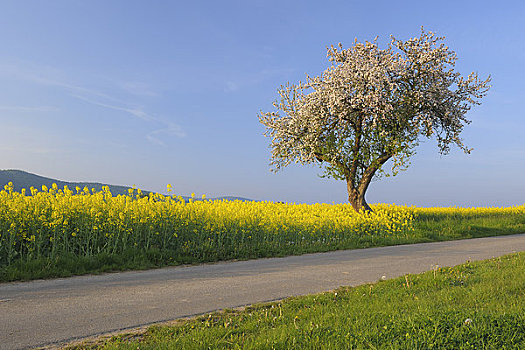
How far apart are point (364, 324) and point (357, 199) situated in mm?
21217

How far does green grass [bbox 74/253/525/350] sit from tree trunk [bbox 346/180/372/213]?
728 inches

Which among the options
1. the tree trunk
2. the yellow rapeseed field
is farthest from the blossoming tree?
the yellow rapeseed field

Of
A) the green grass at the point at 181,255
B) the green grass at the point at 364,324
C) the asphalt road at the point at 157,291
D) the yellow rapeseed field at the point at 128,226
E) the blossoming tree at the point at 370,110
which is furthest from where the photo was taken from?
the blossoming tree at the point at 370,110

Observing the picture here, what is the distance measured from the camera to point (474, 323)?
4934mm

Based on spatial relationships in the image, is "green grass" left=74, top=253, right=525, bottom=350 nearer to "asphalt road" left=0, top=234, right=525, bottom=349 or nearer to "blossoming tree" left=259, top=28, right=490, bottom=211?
"asphalt road" left=0, top=234, right=525, bottom=349

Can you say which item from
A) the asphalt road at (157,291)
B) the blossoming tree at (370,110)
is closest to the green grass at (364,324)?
the asphalt road at (157,291)

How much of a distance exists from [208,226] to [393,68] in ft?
53.1

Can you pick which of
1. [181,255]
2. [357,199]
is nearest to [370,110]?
[357,199]

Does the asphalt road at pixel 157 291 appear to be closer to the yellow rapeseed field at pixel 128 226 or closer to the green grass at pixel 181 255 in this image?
the green grass at pixel 181 255

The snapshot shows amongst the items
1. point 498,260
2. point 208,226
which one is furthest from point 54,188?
→ point 498,260

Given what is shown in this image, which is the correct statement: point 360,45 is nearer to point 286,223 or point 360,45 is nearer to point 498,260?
point 286,223

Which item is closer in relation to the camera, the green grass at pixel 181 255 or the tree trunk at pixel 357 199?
the green grass at pixel 181 255

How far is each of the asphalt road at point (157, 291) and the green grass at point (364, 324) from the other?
0.69m

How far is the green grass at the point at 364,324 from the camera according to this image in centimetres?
461
